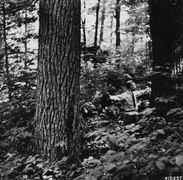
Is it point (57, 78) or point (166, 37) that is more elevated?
point (166, 37)

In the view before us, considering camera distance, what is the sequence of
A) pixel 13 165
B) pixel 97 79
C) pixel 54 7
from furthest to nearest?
pixel 97 79 < pixel 54 7 < pixel 13 165

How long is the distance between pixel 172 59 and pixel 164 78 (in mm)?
502

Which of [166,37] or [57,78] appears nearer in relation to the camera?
[57,78]

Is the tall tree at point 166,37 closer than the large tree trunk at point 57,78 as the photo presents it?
No

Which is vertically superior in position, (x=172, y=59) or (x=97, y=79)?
(x=172, y=59)

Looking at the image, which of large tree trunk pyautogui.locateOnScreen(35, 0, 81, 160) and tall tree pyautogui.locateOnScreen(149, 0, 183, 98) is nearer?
large tree trunk pyautogui.locateOnScreen(35, 0, 81, 160)

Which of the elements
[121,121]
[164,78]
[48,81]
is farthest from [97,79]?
[48,81]

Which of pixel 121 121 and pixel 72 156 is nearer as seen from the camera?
pixel 72 156

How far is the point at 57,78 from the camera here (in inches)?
141

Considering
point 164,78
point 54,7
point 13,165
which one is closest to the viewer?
point 13,165

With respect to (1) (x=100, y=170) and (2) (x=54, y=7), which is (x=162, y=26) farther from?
(1) (x=100, y=170)

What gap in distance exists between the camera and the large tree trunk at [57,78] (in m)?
3.55

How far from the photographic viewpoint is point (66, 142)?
358 cm

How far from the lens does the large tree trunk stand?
11.6ft
